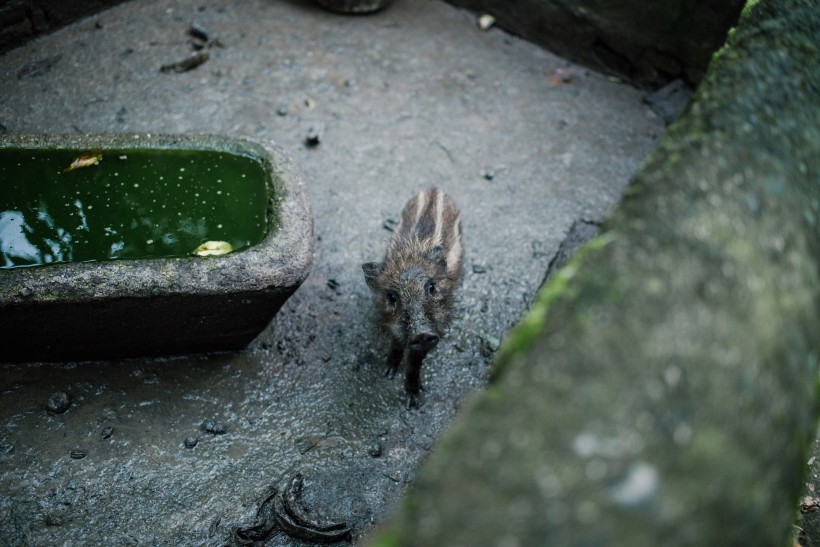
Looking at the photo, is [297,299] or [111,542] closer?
[111,542]

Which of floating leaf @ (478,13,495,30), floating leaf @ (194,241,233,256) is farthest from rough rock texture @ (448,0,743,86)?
floating leaf @ (194,241,233,256)

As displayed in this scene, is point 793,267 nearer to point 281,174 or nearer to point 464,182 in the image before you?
point 281,174

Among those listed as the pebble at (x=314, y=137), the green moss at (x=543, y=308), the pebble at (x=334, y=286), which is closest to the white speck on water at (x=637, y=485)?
the green moss at (x=543, y=308)

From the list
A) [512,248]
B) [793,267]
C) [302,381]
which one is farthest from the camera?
[512,248]

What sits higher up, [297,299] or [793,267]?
[793,267]

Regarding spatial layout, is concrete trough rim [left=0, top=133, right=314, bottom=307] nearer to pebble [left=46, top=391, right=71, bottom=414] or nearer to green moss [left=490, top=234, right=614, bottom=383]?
pebble [left=46, top=391, right=71, bottom=414]

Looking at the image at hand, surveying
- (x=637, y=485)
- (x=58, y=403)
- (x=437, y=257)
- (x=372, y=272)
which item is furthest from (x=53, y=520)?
(x=637, y=485)

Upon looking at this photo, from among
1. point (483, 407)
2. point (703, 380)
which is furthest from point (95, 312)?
point (703, 380)
